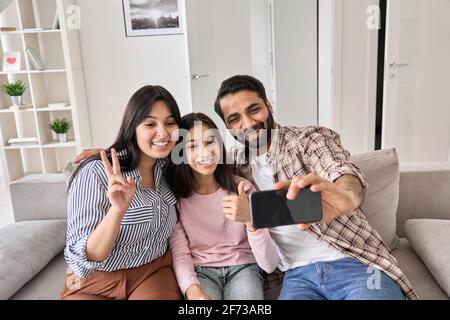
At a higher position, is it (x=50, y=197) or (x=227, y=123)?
(x=227, y=123)

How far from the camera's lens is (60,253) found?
1.44 meters

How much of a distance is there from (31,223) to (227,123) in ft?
2.48

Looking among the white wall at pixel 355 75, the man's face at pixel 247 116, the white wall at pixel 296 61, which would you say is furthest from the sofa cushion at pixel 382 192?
the white wall at pixel 296 61

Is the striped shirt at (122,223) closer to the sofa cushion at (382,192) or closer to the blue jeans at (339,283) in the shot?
the blue jeans at (339,283)

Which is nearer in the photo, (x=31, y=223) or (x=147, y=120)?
(x=147, y=120)

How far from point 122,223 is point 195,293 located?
244 millimetres

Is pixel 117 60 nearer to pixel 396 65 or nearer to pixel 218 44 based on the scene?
pixel 218 44

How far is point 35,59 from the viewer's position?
3121 mm

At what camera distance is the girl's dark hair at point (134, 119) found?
1.08m

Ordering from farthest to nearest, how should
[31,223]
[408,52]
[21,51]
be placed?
[21,51] → [408,52] → [31,223]

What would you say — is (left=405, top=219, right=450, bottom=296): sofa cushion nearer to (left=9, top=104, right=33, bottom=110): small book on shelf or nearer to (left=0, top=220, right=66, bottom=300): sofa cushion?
(left=0, top=220, right=66, bottom=300): sofa cushion
